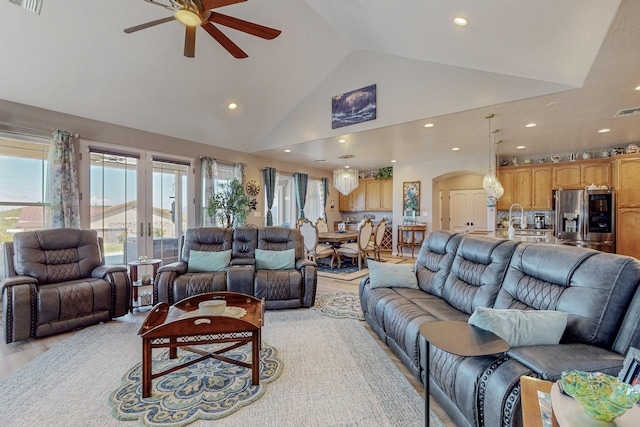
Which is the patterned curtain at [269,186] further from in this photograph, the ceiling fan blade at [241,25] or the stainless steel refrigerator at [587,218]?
the stainless steel refrigerator at [587,218]

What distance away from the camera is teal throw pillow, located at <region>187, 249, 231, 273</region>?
3.80 metres

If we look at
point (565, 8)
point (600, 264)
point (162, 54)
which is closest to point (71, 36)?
point (162, 54)

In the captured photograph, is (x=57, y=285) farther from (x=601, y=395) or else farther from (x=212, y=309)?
(x=601, y=395)

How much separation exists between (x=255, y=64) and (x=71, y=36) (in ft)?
7.35

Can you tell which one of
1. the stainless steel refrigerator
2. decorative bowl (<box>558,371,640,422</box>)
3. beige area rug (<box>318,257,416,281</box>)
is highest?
the stainless steel refrigerator

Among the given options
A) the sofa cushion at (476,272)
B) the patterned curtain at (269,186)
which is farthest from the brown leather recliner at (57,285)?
the patterned curtain at (269,186)

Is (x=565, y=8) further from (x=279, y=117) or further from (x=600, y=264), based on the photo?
(x=279, y=117)

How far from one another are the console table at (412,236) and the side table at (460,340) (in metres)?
6.42

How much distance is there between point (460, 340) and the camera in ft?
4.45

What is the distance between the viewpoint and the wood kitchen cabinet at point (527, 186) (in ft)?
20.9

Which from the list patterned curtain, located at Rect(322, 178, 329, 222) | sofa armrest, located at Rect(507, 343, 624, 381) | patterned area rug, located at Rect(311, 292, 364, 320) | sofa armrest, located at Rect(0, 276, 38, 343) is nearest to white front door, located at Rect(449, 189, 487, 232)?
patterned curtain, located at Rect(322, 178, 329, 222)

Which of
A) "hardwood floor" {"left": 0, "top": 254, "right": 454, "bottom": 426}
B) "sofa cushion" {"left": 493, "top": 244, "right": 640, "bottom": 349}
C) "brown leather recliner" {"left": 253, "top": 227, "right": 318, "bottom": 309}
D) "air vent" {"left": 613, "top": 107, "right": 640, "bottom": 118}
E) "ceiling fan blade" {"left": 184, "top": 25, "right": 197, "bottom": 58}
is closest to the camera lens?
"sofa cushion" {"left": 493, "top": 244, "right": 640, "bottom": 349}

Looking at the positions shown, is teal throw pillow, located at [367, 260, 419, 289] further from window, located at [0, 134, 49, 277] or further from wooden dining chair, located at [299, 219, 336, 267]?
window, located at [0, 134, 49, 277]

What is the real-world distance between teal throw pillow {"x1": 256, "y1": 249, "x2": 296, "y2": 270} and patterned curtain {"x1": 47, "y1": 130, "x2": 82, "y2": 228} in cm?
265
